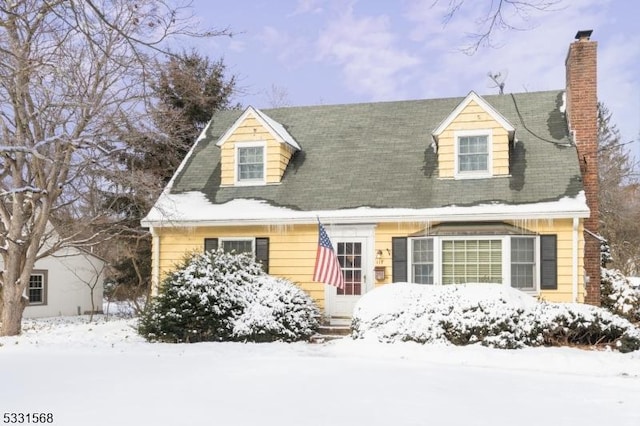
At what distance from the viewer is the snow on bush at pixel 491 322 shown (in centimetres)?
1069

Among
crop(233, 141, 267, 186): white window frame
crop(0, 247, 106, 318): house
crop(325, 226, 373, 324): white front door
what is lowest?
crop(0, 247, 106, 318): house

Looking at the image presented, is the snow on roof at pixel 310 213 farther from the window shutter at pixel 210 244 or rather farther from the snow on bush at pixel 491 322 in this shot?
the snow on bush at pixel 491 322

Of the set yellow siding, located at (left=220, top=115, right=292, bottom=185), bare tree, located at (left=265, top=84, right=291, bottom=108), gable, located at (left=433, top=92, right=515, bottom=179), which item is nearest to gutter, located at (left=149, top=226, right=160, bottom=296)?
yellow siding, located at (left=220, top=115, right=292, bottom=185)

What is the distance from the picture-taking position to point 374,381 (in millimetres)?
7957

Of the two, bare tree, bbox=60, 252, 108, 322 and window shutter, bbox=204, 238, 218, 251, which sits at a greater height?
window shutter, bbox=204, 238, 218, 251

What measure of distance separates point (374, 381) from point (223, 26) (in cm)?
518

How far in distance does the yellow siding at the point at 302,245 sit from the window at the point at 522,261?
37 cm

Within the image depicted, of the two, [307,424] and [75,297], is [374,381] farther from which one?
[75,297]

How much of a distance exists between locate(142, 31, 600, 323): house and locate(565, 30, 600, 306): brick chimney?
3 centimetres

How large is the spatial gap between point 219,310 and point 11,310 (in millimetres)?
6201

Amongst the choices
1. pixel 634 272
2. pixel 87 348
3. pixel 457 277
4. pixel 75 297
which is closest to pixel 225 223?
pixel 87 348

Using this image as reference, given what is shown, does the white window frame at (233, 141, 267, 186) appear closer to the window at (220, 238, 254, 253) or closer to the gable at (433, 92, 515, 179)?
the window at (220, 238, 254, 253)

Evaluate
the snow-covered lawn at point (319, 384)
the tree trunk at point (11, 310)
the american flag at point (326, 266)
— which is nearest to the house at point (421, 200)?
the american flag at point (326, 266)

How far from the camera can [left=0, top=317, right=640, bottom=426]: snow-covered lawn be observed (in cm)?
610
